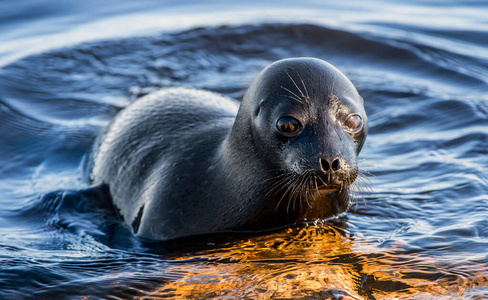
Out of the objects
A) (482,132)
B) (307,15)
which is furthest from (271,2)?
(482,132)

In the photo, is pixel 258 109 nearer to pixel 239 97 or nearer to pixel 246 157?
pixel 246 157

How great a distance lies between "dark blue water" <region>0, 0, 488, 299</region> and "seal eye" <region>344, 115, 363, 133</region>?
0.89 m

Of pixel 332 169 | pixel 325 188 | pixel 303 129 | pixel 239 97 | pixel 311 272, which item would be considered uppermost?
pixel 239 97

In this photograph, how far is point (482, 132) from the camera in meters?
6.96

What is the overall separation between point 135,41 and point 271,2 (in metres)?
3.13

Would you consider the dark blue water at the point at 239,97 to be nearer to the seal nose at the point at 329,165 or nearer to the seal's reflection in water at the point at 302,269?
the seal's reflection in water at the point at 302,269

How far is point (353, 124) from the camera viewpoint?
4.42 meters

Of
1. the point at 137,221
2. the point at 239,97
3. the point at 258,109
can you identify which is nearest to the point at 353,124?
the point at 258,109

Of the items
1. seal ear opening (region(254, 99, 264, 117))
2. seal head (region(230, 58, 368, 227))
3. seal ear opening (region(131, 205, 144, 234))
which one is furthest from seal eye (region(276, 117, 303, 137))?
seal ear opening (region(131, 205, 144, 234))

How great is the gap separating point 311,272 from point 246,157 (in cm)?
88

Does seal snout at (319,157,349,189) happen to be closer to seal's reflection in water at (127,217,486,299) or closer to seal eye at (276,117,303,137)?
seal eye at (276,117,303,137)

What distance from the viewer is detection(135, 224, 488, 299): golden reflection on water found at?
4.26 meters

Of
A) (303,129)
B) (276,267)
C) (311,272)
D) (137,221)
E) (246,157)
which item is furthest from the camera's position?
(137,221)

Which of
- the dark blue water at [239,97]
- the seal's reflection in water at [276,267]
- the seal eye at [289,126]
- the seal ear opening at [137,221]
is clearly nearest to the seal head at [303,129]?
the seal eye at [289,126]
